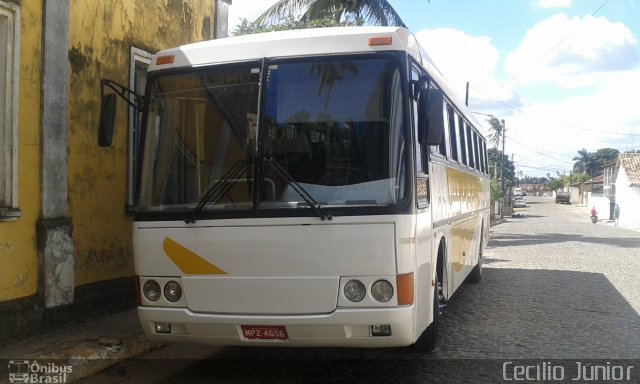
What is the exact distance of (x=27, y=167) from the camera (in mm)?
6512

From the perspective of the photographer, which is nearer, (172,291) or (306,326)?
(306,326)

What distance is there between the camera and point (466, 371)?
553 cm

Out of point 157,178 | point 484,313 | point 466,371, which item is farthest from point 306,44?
point 484,313

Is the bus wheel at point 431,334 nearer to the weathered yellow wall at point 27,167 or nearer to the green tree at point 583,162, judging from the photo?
the weathered yellow wall at point 27,167

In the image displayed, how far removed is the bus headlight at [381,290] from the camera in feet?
14.5

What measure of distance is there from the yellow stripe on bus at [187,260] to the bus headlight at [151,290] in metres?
0.28

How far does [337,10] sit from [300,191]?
13.2 m

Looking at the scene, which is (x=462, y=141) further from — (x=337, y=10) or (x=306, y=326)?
(x=337, y=10)

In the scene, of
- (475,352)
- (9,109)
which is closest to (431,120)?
(475,352)

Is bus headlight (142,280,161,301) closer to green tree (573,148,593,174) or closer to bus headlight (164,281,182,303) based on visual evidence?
bus headlight (164,281,182,303)

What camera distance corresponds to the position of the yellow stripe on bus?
15.5 feet

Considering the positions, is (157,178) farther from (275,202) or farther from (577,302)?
(577,302)

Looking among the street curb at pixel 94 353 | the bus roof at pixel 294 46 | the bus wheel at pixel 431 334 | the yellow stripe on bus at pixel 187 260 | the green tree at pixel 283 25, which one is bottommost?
the street curb at pixel 94 353

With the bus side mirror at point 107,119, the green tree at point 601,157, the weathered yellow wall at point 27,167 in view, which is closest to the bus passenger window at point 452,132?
the bus side mirror at point 107,119
